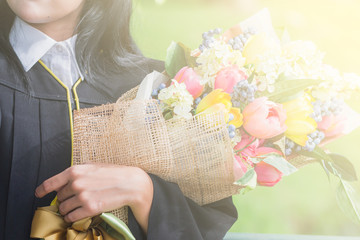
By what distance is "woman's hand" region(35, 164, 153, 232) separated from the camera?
0.64m

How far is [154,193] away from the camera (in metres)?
0.70

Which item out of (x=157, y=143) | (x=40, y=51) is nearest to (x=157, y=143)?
(x=157, y=143)

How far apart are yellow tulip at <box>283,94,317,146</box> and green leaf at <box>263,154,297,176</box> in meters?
0.05

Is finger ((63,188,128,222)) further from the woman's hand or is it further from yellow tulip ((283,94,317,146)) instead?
yellow tulip ((283,94,317,146))

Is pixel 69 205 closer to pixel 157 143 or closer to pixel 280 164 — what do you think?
pixel 157 143

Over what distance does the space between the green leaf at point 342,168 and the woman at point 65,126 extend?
20 centimetres

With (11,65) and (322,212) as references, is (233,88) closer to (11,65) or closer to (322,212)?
(11,65)

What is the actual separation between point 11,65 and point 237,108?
437 mm

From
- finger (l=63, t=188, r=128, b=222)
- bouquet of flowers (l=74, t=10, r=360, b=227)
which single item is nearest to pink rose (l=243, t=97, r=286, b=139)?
bouquet of flowers (l=74, t=10, r=360, b=227)

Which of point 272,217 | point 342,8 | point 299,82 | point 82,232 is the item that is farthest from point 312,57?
point 272,217

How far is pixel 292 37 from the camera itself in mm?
1565

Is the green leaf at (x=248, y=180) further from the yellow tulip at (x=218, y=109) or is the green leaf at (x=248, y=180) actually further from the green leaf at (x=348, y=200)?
the green leaf at (x=348, y=200)

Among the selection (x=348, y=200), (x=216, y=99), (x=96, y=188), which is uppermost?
(x=216, y=99)

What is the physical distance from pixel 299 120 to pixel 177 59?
0.78 feet
